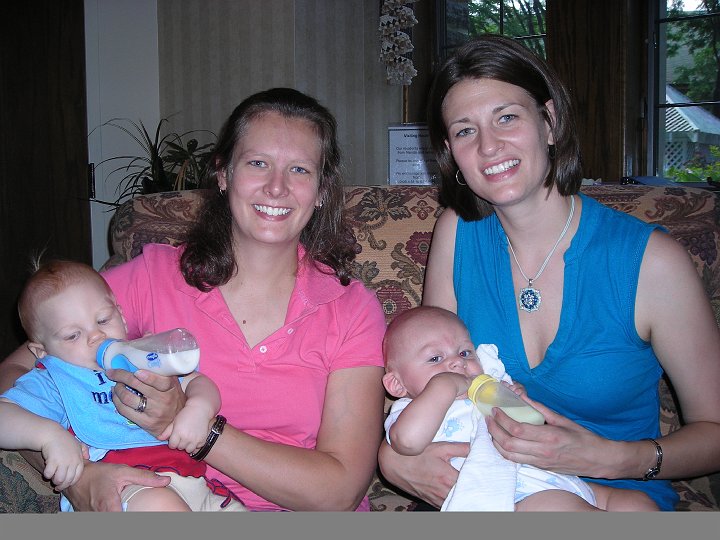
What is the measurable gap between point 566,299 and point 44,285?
1.17 metres

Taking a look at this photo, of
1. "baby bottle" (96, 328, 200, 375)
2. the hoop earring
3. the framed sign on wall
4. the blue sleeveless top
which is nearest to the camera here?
"baby bottle" (96, 328, 200, 375)

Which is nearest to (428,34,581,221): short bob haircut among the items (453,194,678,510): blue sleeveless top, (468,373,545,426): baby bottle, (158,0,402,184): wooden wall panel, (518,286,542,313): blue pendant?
(453,194,678,510): blue sleeveless top

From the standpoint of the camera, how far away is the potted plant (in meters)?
4.05

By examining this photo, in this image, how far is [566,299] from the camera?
5.01 feet

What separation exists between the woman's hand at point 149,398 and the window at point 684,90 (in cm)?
413

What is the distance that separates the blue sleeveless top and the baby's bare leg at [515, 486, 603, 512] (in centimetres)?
28

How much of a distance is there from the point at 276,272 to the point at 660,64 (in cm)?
387

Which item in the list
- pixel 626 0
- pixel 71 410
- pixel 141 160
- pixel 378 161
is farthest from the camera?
pixel 378 161

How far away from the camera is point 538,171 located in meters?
1.52

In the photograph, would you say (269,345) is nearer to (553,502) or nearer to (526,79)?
(553,502)

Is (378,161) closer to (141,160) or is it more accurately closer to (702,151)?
(141,160)

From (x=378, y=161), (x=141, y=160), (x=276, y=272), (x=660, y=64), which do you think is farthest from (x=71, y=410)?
(x=660, y=64)

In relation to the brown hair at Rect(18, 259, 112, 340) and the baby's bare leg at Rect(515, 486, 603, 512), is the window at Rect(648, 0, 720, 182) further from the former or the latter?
the brown hair at Rect(18, 259, 112, 340)

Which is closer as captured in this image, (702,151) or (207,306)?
(207,306)
